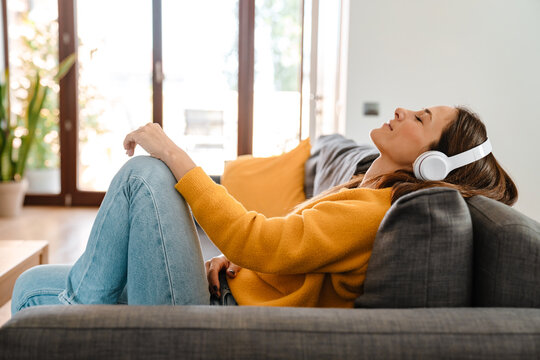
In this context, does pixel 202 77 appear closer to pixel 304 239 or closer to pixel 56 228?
pixel 56 228

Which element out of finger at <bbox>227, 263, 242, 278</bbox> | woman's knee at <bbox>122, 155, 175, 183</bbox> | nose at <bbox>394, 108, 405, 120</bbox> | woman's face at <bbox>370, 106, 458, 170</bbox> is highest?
nose at <bbox>394, 108, 405, 120</bbox>

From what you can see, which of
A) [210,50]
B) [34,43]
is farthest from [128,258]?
[34,43]

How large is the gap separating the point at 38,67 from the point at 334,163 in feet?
12.1

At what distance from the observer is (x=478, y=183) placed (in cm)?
112

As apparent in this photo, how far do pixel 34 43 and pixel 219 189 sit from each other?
4.29 m

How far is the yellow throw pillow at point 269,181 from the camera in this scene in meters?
2.37

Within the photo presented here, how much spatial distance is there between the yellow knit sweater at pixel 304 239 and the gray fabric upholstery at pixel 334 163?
615mm

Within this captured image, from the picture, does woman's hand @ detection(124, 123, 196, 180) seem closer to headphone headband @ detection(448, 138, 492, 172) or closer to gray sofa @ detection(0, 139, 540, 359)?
gray sofa @ detection(0, 139, 540, 359)

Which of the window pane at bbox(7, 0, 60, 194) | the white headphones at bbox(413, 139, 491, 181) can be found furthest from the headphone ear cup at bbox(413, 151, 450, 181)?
the window pane at bbox(7, 0, 60, 194)

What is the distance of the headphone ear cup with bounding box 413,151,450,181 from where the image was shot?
3.52ft

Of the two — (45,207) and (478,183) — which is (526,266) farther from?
(45,207)

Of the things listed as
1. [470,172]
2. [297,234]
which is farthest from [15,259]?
[470,172]

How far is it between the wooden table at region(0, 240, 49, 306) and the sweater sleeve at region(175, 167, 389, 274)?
A: 45.1 inches

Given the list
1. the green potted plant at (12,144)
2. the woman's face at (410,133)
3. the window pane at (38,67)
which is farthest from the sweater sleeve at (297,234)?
the window pane at (38,67)
